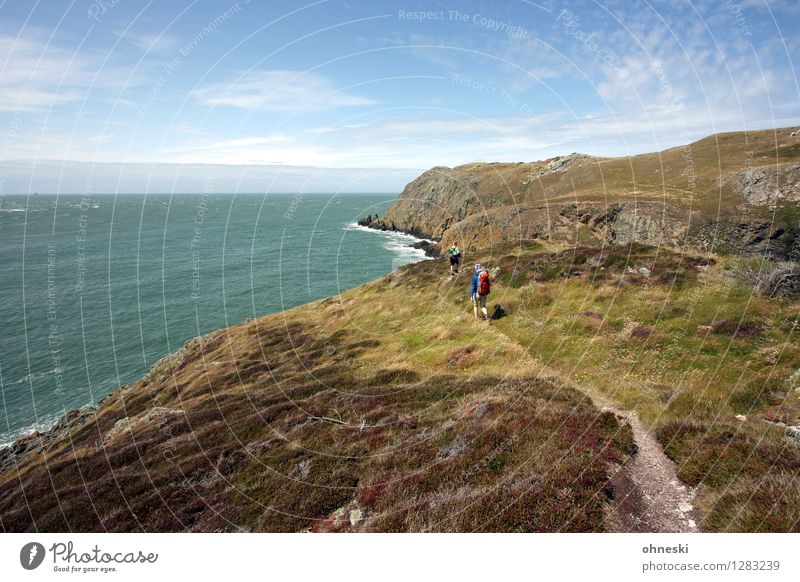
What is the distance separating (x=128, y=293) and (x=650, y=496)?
80.2 m

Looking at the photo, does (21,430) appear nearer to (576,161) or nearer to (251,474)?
(251,474)

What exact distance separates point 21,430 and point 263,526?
39986 mm

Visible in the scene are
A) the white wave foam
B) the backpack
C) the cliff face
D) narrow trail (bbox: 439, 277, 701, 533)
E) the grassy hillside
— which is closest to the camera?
narrow trail (bbox: 439, 277, 701, 533)

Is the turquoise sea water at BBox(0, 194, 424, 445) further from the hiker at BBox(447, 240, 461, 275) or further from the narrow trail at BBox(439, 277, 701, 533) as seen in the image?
the narrow trail at BBox(439, 277, 701, 533)

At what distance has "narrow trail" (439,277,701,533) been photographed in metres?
7.69

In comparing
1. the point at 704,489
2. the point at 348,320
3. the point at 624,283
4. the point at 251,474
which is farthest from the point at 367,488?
the point at 348,320

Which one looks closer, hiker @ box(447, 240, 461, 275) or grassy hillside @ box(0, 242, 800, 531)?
grassy hillside @ box(0, 242, 800, 531)

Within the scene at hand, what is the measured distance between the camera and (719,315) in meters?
17.3

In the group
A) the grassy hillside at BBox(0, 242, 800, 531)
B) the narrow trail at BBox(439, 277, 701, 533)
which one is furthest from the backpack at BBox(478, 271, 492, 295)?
the narrow trail at BBox(439, 277, 701, 533)

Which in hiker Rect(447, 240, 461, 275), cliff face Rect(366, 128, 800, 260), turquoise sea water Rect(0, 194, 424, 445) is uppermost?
cliff face Rect(366, 128, 800, 260)

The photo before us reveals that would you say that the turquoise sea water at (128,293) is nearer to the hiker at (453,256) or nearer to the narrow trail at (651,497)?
the hiker at (453,256)
